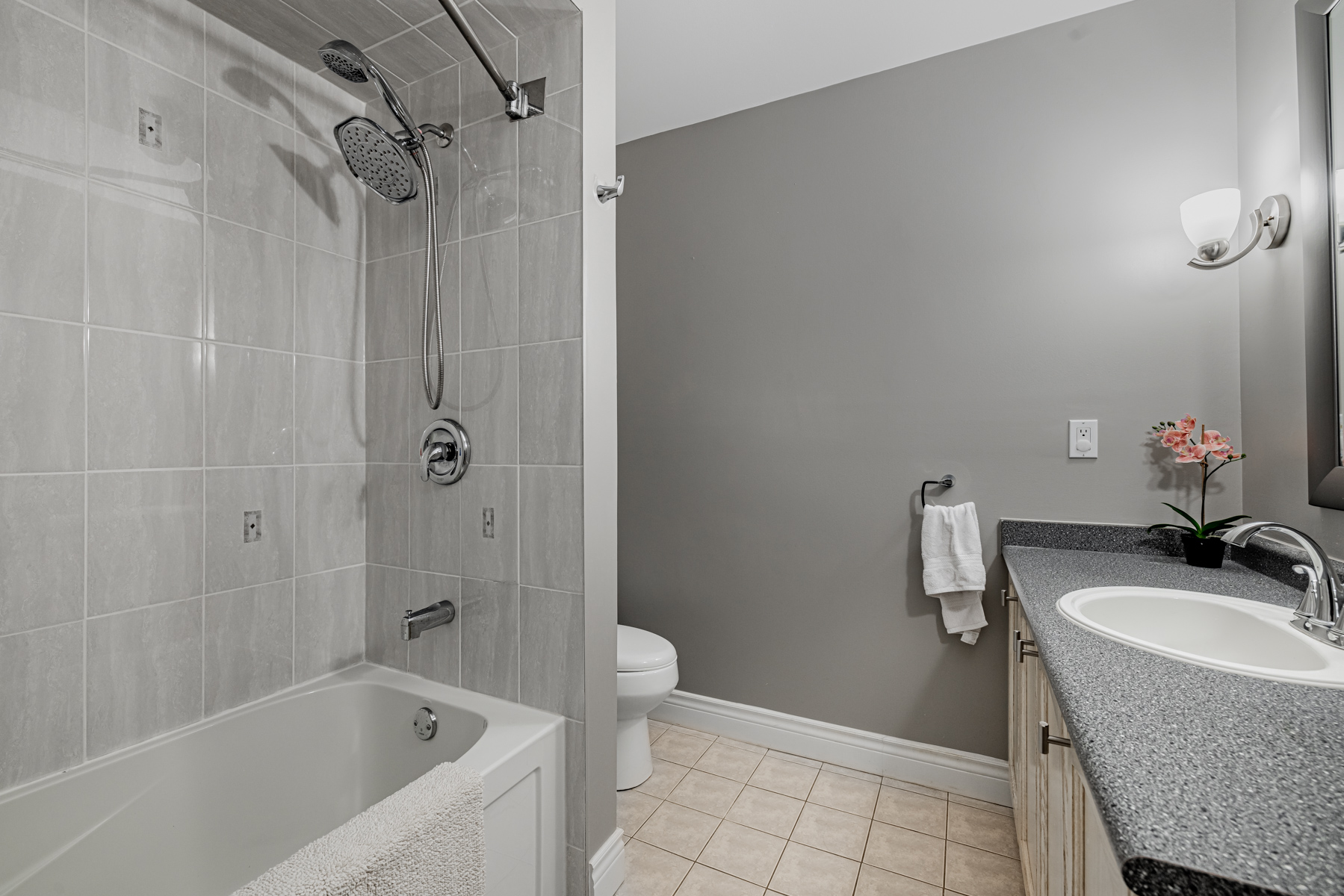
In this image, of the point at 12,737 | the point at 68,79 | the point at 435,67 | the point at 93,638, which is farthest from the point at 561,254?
the point at 12,737

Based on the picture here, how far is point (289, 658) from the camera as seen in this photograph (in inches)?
60.8

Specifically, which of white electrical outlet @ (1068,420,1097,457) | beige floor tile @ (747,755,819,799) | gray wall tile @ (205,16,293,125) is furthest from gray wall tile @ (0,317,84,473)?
white electrical outlet @ (1068,420,1097,457)

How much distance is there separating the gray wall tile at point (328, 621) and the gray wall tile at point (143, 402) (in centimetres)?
46

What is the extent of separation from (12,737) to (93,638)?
19 cm

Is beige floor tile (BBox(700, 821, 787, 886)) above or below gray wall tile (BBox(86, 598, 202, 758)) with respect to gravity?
below

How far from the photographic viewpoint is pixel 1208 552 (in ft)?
4.85

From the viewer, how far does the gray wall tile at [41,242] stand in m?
1.08

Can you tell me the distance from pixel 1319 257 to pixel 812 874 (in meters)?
1.89

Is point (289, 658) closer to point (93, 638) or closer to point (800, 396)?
point (93, 638)

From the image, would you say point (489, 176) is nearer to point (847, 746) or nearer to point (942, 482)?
point (942, 482)

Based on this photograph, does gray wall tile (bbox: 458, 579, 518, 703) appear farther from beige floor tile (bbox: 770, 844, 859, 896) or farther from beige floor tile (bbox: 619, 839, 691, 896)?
beige floor tile (bbox: 770, 844, 859, 896)

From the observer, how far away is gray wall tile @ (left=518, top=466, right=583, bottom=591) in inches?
54.3

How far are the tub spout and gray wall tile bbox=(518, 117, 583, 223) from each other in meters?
1.01

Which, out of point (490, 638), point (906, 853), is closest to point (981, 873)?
point (906, 853)
